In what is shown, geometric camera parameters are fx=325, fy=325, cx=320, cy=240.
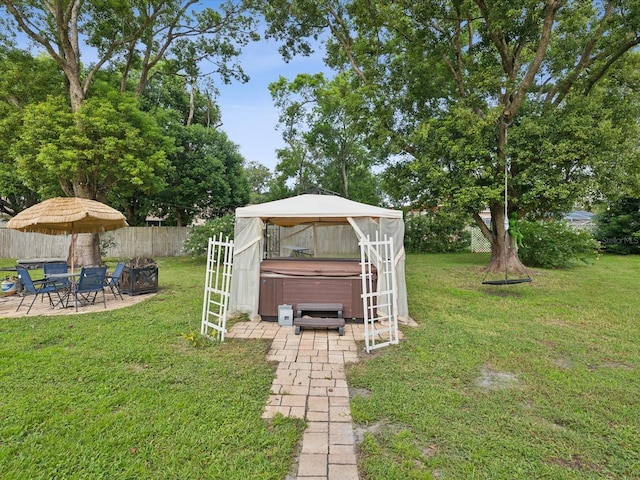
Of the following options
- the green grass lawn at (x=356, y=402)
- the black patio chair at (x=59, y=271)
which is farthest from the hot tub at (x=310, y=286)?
the black patio chair at (x=59, y=271)

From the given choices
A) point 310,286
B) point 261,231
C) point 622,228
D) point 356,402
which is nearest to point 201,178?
point 261,231

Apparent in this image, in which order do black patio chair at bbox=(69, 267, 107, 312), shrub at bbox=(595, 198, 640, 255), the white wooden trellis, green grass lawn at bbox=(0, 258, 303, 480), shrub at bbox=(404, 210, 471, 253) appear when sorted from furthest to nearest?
shrub at bbox=(404, 210, 471, 253) < shrub at bbox=(595, 198, 640, 255) < black patio chair at bbox=(69, 267, 107, 312) < the white wooden trellis < green grass lawn at bbox=(0, 258, 303, 480)

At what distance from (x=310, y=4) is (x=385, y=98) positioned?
3435mm

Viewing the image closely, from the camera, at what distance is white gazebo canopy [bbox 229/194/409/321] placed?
5031mm

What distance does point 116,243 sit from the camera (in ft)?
47.0

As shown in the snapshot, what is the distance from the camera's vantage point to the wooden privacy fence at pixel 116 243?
44.0ft

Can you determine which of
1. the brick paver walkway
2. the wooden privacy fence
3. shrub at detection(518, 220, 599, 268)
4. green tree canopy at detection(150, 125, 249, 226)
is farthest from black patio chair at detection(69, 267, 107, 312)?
shrub at detection(518, 220, 599, 268)

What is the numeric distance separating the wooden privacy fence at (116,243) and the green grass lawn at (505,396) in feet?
41.2

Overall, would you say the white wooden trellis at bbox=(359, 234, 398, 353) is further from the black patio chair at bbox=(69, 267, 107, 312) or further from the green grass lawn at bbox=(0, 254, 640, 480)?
the black patio chair at bbox=(69, 267, 107, 312)

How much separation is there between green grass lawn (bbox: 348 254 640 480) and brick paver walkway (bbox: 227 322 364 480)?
16 cm

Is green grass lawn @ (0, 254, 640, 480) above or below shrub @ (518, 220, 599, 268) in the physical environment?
below

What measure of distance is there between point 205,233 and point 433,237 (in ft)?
Answer: 36.3

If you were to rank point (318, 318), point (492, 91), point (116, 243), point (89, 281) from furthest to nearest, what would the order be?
point (116, 243) < point (492, 91) < point (89, 281) < point (318, 318)

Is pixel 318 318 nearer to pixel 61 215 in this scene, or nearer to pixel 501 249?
pixel 61 215
